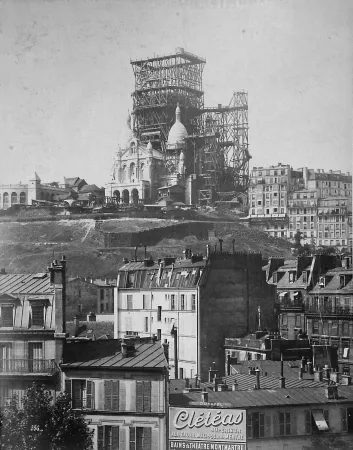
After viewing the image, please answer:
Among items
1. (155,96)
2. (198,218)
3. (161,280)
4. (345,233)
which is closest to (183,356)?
(161,280)

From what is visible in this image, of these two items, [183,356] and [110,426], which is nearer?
[110,426]

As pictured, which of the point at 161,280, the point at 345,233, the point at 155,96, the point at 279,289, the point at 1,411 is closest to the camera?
the point at 1,411

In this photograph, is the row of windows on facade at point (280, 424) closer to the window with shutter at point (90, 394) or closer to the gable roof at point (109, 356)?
the gable roof at point (109, 356)

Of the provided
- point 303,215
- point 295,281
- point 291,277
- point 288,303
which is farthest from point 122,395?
point 303,215

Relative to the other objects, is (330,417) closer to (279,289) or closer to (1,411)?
(1,411)

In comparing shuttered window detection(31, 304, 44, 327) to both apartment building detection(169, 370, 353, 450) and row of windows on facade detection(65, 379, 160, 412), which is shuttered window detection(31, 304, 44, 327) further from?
apartment building detection(169, 370, 353, 450)

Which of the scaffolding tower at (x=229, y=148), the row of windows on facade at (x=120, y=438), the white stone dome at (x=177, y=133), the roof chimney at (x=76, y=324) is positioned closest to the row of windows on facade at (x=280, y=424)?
the row of windows on facade at (x=120, y=438)
